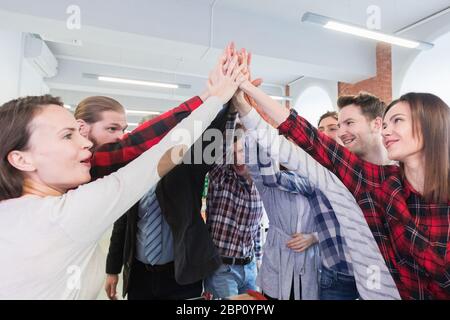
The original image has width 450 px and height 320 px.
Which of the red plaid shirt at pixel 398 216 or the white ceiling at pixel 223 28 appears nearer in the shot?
the red plaid shirt at pixel 398 216

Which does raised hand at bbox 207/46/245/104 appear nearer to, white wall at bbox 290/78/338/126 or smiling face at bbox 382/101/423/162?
smiling face at bbox 382/101/423/162

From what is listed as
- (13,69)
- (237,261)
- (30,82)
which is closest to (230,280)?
(237,261)

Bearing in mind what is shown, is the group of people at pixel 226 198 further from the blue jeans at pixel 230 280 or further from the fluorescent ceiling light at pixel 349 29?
the fluorescent ceiling light at pixel 349 29

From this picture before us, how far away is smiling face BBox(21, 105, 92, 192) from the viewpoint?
69cm

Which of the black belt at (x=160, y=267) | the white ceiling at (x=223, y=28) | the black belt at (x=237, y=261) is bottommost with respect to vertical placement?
the black belt at (x=237, y=261)

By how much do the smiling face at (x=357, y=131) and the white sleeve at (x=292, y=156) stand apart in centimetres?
59

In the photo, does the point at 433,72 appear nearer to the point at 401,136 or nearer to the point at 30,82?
the point at 401,136

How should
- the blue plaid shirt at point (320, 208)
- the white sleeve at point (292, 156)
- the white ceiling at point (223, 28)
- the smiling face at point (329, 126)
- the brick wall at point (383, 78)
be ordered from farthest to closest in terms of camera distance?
1. the brick wall at point (383, 78)
2. the white ceiling at point (223, 28)
3. the smiling face at point (329, 126)
4. the blue plaid shirt at point (320, 208)
5. the white sleeve at point (292, 156)

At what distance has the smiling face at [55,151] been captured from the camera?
69 cm

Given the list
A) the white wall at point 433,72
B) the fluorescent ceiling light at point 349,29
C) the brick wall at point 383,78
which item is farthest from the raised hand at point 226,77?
the brick wall at point 383,78

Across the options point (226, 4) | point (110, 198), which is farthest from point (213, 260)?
point (226, 4)

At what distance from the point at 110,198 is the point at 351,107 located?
1.34 metres

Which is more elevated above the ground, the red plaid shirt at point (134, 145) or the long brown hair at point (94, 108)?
the long brown hair at point (94, 108)

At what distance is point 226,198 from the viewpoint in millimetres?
1442
